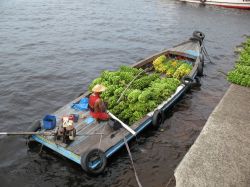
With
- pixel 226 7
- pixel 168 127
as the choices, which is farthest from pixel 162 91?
pixel 226 7

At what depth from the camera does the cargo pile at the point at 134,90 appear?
14.5 meters

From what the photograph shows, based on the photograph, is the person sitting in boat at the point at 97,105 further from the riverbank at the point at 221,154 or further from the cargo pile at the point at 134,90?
the riverbank at the point at 221,154

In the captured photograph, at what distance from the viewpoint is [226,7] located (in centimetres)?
4612

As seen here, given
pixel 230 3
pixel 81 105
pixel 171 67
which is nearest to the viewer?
pixel 81 105

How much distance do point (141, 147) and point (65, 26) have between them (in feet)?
73.8

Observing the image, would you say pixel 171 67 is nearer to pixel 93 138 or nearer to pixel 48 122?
pixel 93 138

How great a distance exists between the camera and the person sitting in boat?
516 inches

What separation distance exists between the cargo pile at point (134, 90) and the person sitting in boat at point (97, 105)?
814 mm

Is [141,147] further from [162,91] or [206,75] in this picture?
[206,75]

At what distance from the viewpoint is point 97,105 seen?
43.3 ft

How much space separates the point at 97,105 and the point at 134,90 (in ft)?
8.64

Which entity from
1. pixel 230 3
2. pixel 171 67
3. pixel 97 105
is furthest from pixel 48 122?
pixel 230 3

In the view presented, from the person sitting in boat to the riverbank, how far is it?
392 centimetres

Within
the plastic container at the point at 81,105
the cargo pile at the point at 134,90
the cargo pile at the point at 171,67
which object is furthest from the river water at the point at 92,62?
the plastic container at the point at 81,105
